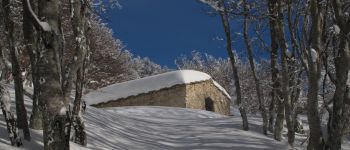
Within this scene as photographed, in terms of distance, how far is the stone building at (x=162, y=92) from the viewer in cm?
2808

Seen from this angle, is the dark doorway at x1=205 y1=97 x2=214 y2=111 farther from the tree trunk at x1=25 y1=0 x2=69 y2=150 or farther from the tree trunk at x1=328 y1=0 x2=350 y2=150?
the tree trunk at x1=25 y1=0 x2=69 y2=150

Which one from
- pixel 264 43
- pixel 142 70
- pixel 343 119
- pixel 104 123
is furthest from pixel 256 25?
pixel 142 70

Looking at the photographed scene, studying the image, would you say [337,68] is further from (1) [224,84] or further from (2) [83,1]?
(1) [224,84]

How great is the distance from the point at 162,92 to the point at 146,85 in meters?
1.14

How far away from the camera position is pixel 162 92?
2805 cm

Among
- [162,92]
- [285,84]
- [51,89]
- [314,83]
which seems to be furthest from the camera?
[162,92]

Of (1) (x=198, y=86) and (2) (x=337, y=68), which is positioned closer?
(2) (x=337, y=68)

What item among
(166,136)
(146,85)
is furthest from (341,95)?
(146,85)

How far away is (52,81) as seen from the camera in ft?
20.5

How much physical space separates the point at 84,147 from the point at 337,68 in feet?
15.5

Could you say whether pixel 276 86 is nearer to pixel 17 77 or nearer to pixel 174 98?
pixel 17 77

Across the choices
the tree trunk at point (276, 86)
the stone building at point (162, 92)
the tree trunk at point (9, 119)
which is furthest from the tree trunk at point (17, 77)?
the stone building at point (162, 92)

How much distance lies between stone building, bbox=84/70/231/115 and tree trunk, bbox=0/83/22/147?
815 inches

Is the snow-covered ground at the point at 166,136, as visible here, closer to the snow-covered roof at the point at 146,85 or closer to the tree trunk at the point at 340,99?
the tree trunk at the point at 340,99
